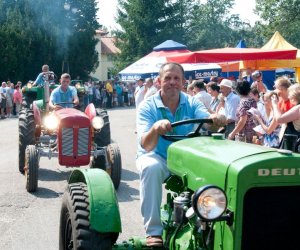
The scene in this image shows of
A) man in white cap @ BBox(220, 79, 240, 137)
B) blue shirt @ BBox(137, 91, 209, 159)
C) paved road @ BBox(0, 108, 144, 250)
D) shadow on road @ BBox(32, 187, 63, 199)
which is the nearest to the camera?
blue shirt @ BBox(137, 91, 209, 159)

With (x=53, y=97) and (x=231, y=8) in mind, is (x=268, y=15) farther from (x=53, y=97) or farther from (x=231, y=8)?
(x=231, y=8)

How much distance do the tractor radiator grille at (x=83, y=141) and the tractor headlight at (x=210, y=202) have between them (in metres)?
5.82

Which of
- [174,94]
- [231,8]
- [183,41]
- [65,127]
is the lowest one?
[65,127]

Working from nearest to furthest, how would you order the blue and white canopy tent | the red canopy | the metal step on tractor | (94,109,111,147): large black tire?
the metal step on tractor
(94,109,111,147): large black tire
the red canopy
the blue and white canopy tent

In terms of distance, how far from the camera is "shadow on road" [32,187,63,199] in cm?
780

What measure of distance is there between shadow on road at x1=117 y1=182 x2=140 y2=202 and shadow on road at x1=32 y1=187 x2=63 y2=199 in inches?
34.2

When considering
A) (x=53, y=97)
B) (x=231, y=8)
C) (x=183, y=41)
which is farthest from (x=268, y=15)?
(x=231, y=8)

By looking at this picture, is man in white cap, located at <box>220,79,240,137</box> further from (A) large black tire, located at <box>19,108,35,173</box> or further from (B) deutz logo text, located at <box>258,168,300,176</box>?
(B) deutz logo text, located at <box>258,168,300,176</box>

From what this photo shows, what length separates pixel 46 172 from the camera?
31.9 feet

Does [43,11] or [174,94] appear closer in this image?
[174,94]

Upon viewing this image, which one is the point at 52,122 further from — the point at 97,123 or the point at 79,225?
the point at 79,225

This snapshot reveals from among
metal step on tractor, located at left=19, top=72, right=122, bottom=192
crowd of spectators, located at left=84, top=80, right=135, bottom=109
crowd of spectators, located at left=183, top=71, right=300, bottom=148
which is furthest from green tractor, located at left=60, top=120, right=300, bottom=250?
crowd of spectators, located at left=84, top=80, right=135, bottom=109

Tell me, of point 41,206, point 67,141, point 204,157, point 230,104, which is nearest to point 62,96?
point 67,141

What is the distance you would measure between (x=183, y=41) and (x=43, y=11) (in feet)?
58.6
